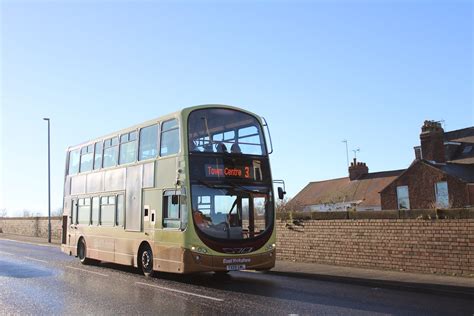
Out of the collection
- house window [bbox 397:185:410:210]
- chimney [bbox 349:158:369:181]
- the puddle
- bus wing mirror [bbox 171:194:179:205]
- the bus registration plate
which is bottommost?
the puddle

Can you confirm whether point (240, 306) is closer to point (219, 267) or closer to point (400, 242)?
point (219, 267)

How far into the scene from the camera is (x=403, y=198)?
3719 cm

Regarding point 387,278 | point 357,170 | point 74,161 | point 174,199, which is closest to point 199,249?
point 174,199

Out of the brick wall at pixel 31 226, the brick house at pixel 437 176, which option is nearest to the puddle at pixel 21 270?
the brick wall at pixel 31 226

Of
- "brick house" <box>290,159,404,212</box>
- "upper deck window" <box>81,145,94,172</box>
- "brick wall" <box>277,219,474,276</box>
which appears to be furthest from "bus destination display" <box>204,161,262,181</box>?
"brick house" <box>290,159,404,212</box>

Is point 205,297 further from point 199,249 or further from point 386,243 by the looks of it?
point 386,243

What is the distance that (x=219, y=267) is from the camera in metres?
11.8

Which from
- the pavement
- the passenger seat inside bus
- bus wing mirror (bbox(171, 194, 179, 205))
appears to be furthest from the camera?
the passenger seat inside bus

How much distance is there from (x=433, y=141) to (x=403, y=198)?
15.6ft

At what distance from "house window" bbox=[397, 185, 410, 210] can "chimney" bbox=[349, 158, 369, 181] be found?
12124mm

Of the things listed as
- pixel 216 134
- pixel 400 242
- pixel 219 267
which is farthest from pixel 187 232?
pixel 400 242

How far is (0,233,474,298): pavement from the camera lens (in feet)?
34.6

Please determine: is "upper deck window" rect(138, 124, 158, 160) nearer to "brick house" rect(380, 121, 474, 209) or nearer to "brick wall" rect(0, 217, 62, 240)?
"brick house" rect(380, 121, 474, 209)

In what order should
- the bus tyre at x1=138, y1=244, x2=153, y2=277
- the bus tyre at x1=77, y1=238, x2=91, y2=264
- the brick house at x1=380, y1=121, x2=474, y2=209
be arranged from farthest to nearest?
the brick house at x1=380, y1=121, x2=474, y2=209 → the bus tyre at x1=77, y1=238, x2=91, y2=264 → the bus tyre at x1=138, y1=244, x2=153, y2=277
